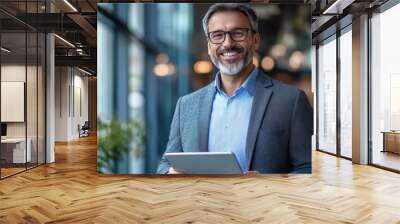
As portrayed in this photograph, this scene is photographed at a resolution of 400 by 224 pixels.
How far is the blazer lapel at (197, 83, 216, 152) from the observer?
546cm

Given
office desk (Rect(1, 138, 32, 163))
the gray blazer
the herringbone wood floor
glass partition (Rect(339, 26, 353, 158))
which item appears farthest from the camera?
glass partition (Rect(339, 26, 353, 158))

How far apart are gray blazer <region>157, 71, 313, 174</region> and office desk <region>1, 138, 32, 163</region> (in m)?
3.20

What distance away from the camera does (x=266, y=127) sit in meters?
5.38

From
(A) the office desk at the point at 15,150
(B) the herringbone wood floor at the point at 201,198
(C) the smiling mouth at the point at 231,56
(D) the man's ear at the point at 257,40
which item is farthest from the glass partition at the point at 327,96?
(A) the office desk at the point at 15,150

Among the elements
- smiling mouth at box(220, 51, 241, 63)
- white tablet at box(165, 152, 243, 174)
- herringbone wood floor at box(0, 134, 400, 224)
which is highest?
smiling mouth at box(220, 51, 241, 63)

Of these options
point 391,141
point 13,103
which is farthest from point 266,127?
point 13,103

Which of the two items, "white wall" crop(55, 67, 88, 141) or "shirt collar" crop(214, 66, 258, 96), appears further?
"white wall" crop(55, 67, 88, 141)

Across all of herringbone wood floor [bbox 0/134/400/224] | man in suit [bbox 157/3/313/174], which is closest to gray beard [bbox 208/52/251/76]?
man in suit [bbox 157/3/313/174]

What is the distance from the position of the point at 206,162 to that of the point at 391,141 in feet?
13.8

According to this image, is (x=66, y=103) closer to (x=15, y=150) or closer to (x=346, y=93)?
(x=15, y=150)

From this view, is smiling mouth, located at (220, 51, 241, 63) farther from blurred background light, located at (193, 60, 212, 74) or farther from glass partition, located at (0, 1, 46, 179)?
glass partition, located at (0, 1, 46, 179)

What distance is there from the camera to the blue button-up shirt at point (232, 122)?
17.8ft

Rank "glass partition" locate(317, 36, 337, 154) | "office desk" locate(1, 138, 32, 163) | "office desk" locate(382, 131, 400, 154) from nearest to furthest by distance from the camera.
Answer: "office desk" locate(1, 138, 32, 163) → "office desk" locate(382, 131, 400, 154) → "glass partition" locate(317, 36, 337, 154)

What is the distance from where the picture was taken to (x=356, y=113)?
351 inches
